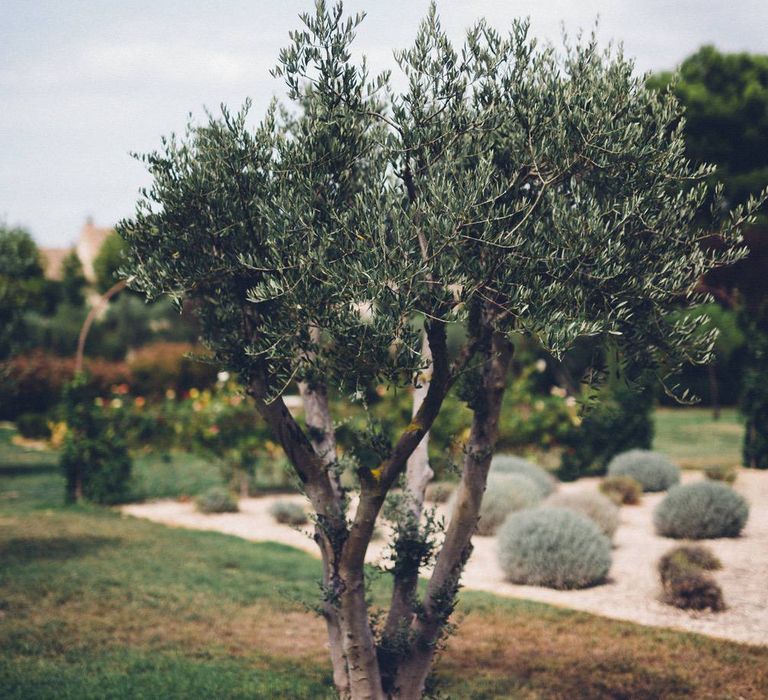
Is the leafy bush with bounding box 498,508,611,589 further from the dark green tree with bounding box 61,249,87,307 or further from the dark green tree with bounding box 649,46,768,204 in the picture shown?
the dark green tree with bounding box 61,249,87,307

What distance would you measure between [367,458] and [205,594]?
531 cm

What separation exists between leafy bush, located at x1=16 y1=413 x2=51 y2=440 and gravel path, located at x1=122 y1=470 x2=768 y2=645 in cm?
947

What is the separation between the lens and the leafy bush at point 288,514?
12664mm

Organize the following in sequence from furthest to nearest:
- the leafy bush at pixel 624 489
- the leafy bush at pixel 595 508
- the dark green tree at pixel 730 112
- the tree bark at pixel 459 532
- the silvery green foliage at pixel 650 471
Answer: the dark green tree at pixel 730 112
the silvery green foliage at pixel 650 471
the leafy bush at pixel 624 489
the leafy bush at pixel 595 508
the tree bark at pixel 459 532

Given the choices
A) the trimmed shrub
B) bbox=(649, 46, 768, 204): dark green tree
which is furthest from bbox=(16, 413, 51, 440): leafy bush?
bbox=(649, 46, 768, 204): dark green tree

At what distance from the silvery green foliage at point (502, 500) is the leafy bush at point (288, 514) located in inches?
110

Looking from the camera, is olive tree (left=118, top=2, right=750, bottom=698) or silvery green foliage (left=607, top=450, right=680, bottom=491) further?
silvery green foliage (left=607, top=450, right=680, bottom=491)

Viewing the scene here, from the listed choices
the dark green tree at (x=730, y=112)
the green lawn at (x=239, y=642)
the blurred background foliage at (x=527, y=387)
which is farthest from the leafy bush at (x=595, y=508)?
the dark green tree at (x=730, y=112)

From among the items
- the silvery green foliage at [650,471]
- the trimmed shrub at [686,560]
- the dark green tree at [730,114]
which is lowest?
the trimmed shrub at [686,560]

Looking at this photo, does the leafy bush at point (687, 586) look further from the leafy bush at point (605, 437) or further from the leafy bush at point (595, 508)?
the leafy bush at point (605, 437)

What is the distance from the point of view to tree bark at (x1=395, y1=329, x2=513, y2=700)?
15.4ft

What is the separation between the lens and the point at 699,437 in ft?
74.6

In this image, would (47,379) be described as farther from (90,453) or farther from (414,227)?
(414,227)

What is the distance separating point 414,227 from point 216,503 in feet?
35.4
